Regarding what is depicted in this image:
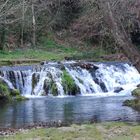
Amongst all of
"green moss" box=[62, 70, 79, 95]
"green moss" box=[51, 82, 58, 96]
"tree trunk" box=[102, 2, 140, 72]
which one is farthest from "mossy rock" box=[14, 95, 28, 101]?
"tree trunk" box=[102, 2, 140, 72]

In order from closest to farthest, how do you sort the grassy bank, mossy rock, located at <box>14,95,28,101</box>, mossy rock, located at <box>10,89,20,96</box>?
the grassy bank
mossy rock, located at <box>14,95,28,101</box>
mossy rock, located at <box>10,89,20,96</box>

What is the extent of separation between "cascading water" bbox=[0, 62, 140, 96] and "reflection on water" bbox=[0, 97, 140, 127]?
3.03 metres

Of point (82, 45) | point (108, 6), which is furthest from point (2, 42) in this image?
point (108, 6)

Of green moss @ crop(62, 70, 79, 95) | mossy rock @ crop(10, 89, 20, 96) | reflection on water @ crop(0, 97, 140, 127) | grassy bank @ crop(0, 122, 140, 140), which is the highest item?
green moss @ crop(62, 70, 79, 95)

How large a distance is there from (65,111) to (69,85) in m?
8.14

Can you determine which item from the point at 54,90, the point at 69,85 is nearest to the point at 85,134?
the point at 54,90

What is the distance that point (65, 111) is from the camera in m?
22.9

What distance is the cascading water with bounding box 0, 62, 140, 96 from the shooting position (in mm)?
30719

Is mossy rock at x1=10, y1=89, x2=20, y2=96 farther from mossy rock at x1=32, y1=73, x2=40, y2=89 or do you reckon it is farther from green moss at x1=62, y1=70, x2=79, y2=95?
green moss at x1=62, y1=70, x2=79, y2=95

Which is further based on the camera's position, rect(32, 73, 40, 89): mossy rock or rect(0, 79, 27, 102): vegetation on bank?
rect(32, 73, 40, 89): mossy rock

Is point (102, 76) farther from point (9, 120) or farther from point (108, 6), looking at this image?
point (108, 6)

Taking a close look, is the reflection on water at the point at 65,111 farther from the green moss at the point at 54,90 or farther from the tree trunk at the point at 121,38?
the tree trunk at the point at 121,38

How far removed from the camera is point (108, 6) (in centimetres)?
1173

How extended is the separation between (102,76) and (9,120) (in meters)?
13.8
